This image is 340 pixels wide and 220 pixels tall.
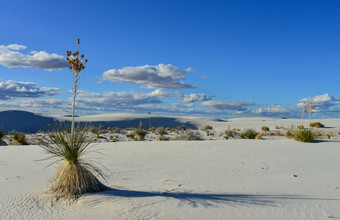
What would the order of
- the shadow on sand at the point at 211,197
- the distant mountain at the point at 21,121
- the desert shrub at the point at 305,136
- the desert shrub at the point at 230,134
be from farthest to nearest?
the distant mountain at the point at 21,121 → the desert shrub at the point at 230,134 → the desert shrub at the point at 305,136 → the shadow on sand at the point at 211,197

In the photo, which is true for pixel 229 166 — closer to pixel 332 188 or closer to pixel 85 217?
pixel 332 188

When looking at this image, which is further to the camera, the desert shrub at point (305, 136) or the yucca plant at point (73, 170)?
the desert shrub at point (305, 136)

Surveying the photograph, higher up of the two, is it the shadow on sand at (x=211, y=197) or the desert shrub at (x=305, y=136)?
the desert shrub at (x=305, y=136)

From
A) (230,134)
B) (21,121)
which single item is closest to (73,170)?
(230,134)

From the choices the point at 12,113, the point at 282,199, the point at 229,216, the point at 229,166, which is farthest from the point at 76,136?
the point at 12,113

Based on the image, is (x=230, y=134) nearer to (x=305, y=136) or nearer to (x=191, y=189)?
(x=305, y=136)

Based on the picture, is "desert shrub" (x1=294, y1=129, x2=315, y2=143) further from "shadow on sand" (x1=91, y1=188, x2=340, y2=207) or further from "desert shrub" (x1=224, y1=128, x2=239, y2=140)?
"shadow on sand" (x1=91, y1=188, x2=340, y2=207)

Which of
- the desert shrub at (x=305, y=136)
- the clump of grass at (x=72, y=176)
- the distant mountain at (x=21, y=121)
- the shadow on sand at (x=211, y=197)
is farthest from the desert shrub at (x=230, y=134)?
the distant mountain at (x=21, y=121)

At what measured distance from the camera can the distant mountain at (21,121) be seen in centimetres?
5226

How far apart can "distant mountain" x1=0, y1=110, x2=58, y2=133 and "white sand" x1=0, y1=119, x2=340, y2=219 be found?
4812cm

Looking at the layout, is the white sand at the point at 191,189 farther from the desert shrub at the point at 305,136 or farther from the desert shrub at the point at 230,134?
the desert shrub at the point at 230,134

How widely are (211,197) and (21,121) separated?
58.2 meters

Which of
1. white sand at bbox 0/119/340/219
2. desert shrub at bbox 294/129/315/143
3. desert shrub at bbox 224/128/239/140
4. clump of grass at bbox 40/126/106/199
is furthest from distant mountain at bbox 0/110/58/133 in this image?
clump of grass at bbox 40/126/106/199

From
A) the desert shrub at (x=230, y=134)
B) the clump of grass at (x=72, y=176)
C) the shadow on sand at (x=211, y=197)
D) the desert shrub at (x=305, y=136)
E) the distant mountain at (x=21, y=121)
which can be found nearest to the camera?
the shadow on sand at (x=211, y=197)
